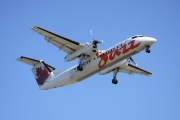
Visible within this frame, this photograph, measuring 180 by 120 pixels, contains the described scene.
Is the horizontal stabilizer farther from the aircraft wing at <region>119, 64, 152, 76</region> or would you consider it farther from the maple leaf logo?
the aircraft wing at <region>119, 64, 152, 76</region>

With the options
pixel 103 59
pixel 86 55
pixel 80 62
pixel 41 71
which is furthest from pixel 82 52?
pixel 41 71

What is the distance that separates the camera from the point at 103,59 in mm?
30297

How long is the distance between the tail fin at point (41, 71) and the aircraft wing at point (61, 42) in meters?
3.88

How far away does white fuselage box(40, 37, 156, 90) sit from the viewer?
2927cm

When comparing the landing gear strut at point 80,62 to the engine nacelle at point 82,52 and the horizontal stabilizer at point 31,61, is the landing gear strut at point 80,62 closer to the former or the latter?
the engine nacelle at point 82,52

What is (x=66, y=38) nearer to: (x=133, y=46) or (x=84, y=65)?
(x=84, y=65)

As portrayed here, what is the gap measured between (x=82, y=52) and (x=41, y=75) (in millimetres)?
6188

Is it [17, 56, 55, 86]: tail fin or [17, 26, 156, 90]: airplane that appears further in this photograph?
[17, 56, 55, 86]: tail fin

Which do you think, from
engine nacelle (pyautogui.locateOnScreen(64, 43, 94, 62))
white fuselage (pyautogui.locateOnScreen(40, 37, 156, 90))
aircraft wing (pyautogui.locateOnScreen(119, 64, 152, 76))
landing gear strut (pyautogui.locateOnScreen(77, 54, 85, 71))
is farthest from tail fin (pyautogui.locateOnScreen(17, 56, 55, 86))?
aircraft wing (pyautogui.locateOnScreen(119, 64, 152, 76))

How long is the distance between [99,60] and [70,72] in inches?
118

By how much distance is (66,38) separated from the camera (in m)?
30.4

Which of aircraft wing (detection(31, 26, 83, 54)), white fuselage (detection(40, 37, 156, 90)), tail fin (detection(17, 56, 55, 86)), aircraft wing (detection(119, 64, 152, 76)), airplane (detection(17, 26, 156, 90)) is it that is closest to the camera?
white fuselage (detection(40, 37, 156, 90))

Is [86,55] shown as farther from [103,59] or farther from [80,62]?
[103,59]

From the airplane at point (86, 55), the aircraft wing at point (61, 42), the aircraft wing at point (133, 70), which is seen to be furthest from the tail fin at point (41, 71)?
the aircraft wing at point (133, 70)
